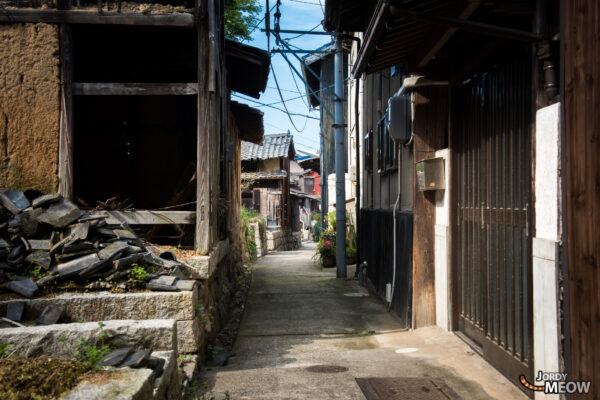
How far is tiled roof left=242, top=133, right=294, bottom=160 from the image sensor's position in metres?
29.8

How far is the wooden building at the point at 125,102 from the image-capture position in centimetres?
596

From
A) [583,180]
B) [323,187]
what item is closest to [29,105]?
[583,180]

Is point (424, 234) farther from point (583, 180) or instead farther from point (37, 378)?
point (37, 378)

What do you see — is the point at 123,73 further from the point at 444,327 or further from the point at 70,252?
the point at 444,327

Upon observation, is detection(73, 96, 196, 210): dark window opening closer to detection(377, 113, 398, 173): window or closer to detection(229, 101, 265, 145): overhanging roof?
detection(229, 101, 265, 145): overhanging roof

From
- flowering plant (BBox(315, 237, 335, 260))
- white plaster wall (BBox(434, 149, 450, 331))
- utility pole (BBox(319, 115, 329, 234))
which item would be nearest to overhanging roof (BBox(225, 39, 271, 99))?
white plaster wall (BBox(434, 149, 450, 331))

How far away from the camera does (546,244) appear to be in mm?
3531

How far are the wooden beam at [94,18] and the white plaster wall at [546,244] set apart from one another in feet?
14.6

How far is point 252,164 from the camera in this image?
30375mm

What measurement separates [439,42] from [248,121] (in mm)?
7384

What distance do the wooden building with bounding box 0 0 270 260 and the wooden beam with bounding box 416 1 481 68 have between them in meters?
2.61

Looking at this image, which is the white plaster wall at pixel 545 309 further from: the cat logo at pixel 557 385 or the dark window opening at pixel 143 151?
the dark window opening at pixel 143 151

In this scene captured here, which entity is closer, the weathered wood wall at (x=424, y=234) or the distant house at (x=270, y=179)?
the weathered wood wall at (x=424, y=234)

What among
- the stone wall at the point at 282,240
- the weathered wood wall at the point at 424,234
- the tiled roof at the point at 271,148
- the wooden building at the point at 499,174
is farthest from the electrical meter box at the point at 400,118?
the tiled roof at the point at 271,148
